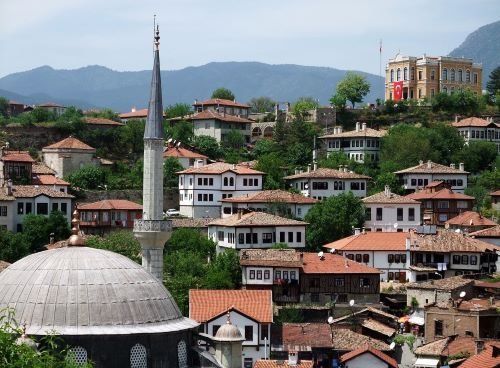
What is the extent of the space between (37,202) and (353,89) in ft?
158

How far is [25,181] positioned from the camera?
273ft

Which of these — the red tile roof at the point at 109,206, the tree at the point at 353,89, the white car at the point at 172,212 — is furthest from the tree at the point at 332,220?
the tree at the point at 353,89

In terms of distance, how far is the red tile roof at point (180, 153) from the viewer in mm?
94144

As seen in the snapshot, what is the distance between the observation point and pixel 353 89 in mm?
119812

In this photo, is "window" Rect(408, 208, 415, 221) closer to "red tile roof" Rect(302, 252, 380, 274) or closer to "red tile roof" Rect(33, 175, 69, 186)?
"red tile roof" Rect(302, 252, 380, 274)

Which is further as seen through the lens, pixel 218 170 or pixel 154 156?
pixel 218 170

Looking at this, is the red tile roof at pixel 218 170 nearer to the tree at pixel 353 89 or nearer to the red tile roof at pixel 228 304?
the red tile roof at pixel 228 304

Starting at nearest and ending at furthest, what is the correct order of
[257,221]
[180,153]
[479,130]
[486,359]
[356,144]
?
[486,359] < [257,221] < [180,153] < [356,144] < [479,130]

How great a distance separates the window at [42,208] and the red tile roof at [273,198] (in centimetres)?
1061

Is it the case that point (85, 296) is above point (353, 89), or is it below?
below

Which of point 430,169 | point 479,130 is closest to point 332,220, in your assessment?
point 430,169

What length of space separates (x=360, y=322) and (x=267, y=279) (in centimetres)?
545

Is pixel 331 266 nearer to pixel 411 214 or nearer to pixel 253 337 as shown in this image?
pixel 253 337

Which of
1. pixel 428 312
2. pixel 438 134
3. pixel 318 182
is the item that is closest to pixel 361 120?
pixel 438 134
